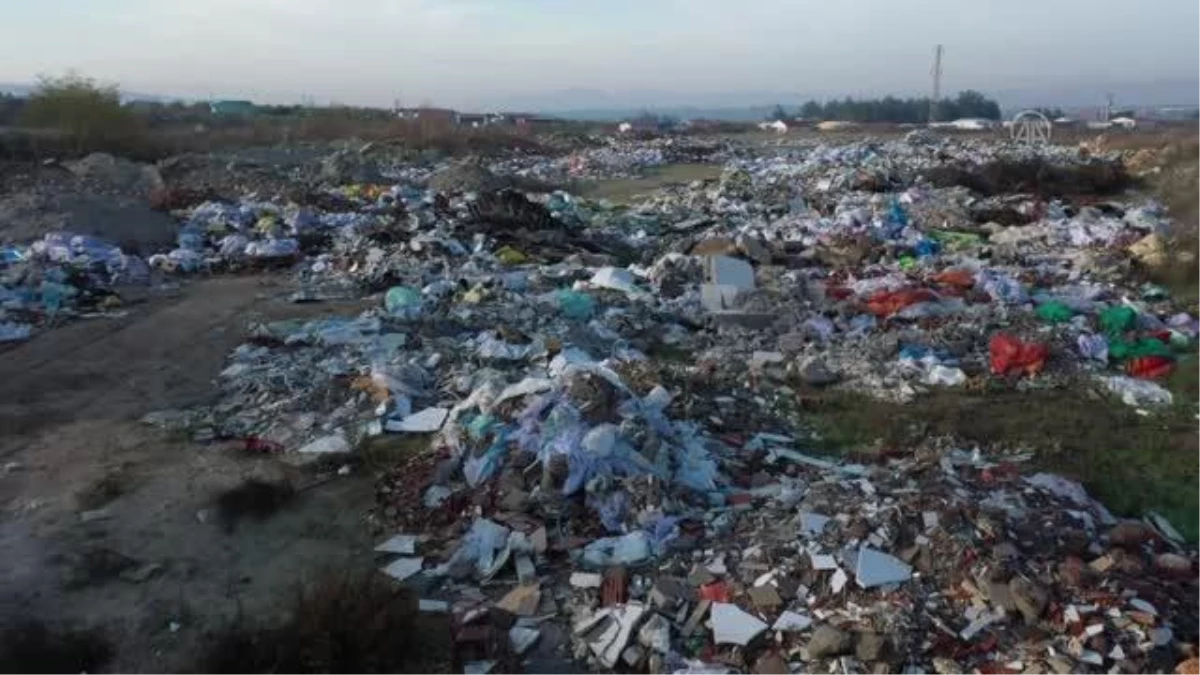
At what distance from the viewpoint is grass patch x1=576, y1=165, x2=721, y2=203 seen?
2271cm

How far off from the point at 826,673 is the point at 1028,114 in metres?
37.0

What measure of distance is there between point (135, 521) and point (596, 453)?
2497mm

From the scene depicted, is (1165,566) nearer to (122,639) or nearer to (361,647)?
(361,647)

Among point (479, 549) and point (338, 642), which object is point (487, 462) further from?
point (338, 642)

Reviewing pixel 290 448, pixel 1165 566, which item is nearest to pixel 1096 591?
pixel 1165 566

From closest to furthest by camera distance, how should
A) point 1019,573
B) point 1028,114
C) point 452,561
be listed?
1. point 1019,573
2. point 452,561
3. point 1028,114

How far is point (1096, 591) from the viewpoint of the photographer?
4.09 meters

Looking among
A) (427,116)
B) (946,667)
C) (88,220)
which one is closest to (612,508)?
(946,667)

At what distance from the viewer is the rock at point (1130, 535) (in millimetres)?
4664

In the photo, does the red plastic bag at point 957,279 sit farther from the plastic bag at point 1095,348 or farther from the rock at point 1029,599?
the rock at point 1029,599

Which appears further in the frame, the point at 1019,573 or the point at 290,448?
the point at 290,448

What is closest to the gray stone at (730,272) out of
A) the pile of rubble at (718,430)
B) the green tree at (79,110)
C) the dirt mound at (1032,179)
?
the pile of rubble at (718,430)

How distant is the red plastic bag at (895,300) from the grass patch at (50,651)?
718 centimetres

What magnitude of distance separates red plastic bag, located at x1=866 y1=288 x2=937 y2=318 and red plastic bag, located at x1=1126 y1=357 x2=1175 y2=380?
1996 millimetres
